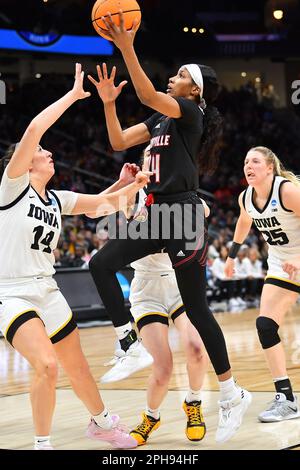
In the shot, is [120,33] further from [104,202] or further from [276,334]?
[276,334]

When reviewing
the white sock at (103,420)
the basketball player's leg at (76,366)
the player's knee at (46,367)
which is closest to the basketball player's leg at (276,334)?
the white sock at (103,420)

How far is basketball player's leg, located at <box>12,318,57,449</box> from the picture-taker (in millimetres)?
3930

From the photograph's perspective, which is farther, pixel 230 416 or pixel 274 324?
pixel 274 324

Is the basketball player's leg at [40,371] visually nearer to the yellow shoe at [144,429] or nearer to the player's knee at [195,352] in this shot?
the yellow shoe at [144,429]

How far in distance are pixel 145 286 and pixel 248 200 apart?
1.10 meters

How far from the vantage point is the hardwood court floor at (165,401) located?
15.4 ft

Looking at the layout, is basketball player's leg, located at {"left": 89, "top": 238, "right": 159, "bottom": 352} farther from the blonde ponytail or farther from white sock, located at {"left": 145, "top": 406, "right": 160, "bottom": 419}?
the blonde ponytail

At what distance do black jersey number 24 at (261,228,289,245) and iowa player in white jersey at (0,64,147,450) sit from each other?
1.36 metres

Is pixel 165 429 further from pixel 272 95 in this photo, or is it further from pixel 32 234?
pixel 272 95

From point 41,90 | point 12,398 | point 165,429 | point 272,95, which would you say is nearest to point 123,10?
point 165,429

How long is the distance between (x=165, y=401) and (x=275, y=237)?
1576mm

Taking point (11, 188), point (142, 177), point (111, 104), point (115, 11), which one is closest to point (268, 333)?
point (142, 177)

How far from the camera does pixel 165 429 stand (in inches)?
200

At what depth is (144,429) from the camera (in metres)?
4.77
